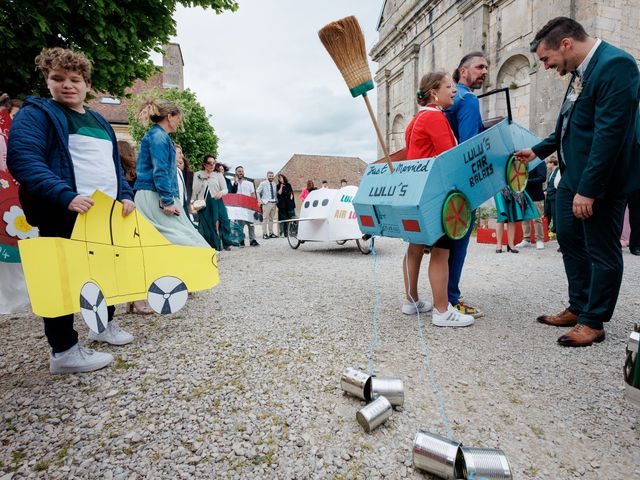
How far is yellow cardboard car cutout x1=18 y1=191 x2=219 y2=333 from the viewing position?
1938 millimetres

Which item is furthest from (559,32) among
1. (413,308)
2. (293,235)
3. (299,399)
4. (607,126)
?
(293,235)

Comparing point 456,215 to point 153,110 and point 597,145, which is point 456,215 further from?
point 153,110

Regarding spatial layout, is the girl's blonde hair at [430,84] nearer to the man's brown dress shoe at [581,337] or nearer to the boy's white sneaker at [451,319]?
the boy's white sneaker at [451,319]

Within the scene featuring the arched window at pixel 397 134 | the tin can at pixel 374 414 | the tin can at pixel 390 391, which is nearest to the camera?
the tin can at pixel 374 414

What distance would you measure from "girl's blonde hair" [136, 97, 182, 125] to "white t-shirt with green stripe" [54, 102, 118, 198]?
980mm

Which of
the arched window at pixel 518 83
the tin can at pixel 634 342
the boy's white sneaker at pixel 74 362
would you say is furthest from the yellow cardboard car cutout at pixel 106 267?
the arched window at pixel 518 83

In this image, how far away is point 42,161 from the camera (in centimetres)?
210

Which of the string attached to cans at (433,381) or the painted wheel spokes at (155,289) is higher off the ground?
the painted wheel spokes at (155,289)

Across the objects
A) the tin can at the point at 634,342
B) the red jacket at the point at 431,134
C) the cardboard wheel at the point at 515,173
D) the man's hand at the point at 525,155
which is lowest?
the tin can at the point at 634,342

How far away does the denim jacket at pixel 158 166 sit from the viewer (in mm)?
3373

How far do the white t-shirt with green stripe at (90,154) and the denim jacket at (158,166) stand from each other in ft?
2.80

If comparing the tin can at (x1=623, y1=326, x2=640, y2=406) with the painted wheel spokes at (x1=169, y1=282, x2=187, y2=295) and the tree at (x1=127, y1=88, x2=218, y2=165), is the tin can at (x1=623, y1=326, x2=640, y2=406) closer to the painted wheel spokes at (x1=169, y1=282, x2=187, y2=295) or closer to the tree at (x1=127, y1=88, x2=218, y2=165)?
the painted wheel spokes at (x1=169, y1=282, x2=187, y2=295)

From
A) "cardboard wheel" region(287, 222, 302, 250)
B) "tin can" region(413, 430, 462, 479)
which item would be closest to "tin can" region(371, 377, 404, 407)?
"tin can" region(413, 430, 462, 479)

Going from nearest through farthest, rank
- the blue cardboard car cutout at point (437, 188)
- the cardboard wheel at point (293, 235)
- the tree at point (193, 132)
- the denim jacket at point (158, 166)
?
the blue cardboard car cutout at point (437, 188) → the denim jacket at point (158, 166) → the cardboard wheel at point (293, 235) → the tree at point (193, 132)
